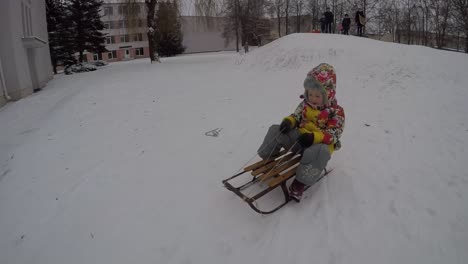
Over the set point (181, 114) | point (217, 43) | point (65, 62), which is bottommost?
point (181, 114)

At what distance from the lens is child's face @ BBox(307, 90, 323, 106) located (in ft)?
11.0

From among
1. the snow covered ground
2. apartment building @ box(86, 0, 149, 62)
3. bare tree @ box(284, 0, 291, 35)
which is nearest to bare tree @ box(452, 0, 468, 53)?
the snow covered ground

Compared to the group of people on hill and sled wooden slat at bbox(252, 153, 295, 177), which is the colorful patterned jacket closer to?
sled wooden slat at bbox(252, 153, 295, 177)

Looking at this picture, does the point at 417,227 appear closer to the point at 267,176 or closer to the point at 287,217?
the point at 287,217

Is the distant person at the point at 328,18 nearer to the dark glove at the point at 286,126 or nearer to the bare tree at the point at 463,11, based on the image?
the bare tree at the point at 463,11

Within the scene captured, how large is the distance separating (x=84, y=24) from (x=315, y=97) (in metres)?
34.1

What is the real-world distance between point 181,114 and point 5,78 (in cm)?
953

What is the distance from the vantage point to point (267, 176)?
315 centimetres

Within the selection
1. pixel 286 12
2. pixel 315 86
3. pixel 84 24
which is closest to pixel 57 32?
pixel 84 24

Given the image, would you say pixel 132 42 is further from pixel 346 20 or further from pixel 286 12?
pixel 346 20

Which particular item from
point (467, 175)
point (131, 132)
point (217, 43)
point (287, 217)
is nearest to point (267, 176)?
point (287, 217)

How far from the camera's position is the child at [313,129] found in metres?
3.03

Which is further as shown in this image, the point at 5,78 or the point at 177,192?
the point at 5,78

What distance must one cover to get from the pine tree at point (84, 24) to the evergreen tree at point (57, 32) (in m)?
0.77
